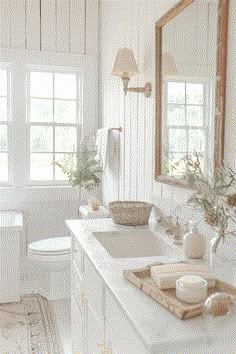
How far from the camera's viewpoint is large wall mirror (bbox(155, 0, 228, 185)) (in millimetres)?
1756

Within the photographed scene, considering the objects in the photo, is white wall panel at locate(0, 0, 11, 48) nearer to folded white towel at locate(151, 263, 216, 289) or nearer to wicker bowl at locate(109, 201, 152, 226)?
wicker bowl at locate(109, 201, 152, 226)

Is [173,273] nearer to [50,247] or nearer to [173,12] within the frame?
[173,12]

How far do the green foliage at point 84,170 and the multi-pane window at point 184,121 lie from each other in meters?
1.47

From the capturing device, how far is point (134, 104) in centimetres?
297

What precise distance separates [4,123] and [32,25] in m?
1.02

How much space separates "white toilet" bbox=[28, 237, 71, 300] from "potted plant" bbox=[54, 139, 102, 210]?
588 mm

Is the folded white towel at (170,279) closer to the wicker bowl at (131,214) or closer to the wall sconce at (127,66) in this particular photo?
the wicker bowl at (131,214)

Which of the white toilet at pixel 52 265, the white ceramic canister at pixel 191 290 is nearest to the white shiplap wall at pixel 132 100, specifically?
the white toilet at pixel 52 265

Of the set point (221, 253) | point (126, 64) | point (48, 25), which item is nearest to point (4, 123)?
point (48, 25)

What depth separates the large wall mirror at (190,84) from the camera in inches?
69.1

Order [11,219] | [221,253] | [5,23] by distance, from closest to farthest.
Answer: [221,253]
[11,219]
[5,23]

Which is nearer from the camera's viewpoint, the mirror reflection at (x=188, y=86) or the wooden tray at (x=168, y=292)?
the wooden tray at (x=168, y=292)

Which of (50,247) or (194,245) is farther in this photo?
(50,247)

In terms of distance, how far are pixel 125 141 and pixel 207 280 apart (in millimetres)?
2068
